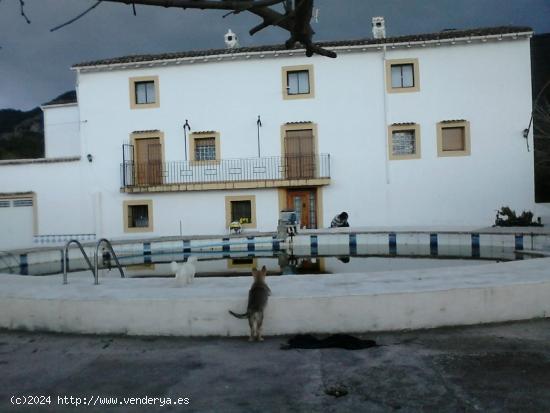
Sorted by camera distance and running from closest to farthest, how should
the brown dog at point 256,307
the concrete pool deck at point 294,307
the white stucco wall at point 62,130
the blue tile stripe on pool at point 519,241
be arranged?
the brown dog at point 256,307 < the concrete pool deck at point 294,307 < the blue tile stripe on pool at point 519,241 < the white stucco wall at point 62,130

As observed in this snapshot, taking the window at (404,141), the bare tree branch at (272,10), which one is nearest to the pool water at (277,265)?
the bare tree branch at (272,10)

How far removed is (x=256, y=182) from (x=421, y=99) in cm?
727

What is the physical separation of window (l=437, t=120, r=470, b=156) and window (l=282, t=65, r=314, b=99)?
210 inches

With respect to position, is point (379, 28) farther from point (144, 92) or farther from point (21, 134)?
point (21, 134)

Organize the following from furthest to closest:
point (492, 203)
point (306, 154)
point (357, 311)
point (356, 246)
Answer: point (306, 154) < point (492, 203) < point (356, 246) < point (357, 311)

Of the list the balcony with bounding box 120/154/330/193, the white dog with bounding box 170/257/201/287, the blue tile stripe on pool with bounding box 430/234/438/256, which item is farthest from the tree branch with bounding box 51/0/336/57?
the balcony with bounding box 120/154/330/193

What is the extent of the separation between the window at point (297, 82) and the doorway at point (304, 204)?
3.85m

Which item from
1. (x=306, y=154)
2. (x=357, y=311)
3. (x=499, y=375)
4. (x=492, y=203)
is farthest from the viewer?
(x=306, y=154)

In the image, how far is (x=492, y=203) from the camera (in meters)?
19.4

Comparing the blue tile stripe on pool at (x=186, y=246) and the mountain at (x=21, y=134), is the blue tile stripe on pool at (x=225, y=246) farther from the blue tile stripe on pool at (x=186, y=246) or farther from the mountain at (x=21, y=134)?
the mountain at (x=21, y=134)

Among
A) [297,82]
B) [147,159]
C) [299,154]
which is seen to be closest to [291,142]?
[299,154]

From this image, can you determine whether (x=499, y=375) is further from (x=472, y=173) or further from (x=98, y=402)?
(x=472, y=173)

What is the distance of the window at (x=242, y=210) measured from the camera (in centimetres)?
2098

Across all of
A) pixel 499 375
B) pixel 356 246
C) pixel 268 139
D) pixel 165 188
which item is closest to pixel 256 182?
pixel 268 139
